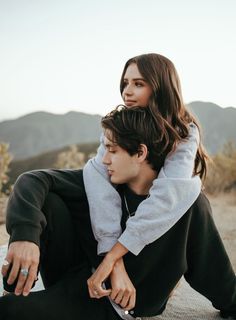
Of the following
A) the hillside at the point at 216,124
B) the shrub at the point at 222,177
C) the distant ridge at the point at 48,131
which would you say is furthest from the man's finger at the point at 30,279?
the distant ridge at the point at 48,131

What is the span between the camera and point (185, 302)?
2.60 metres

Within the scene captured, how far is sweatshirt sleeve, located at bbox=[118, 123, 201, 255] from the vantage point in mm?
1809

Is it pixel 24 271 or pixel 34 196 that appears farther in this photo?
pixel 34 196

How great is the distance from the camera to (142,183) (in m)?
2.05

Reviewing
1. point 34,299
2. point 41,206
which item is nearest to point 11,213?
point 41,206

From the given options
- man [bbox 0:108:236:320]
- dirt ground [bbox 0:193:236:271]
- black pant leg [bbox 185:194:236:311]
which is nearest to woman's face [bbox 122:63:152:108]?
man [bbox 0:108:236:320]

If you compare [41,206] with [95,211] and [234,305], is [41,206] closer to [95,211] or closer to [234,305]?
[95,211]

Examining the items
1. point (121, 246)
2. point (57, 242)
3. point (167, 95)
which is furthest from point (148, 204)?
point (167, 95)

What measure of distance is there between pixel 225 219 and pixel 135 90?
4221mm

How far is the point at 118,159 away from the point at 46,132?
37.6 m

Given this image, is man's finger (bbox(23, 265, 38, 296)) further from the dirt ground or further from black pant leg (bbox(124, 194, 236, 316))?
the dirt ground

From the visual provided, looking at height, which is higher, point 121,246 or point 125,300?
point 121,246

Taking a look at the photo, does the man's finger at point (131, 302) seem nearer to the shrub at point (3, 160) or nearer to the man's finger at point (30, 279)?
the man's finger at point (30, 279)

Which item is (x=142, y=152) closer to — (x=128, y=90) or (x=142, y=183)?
(x=142, y=183)
